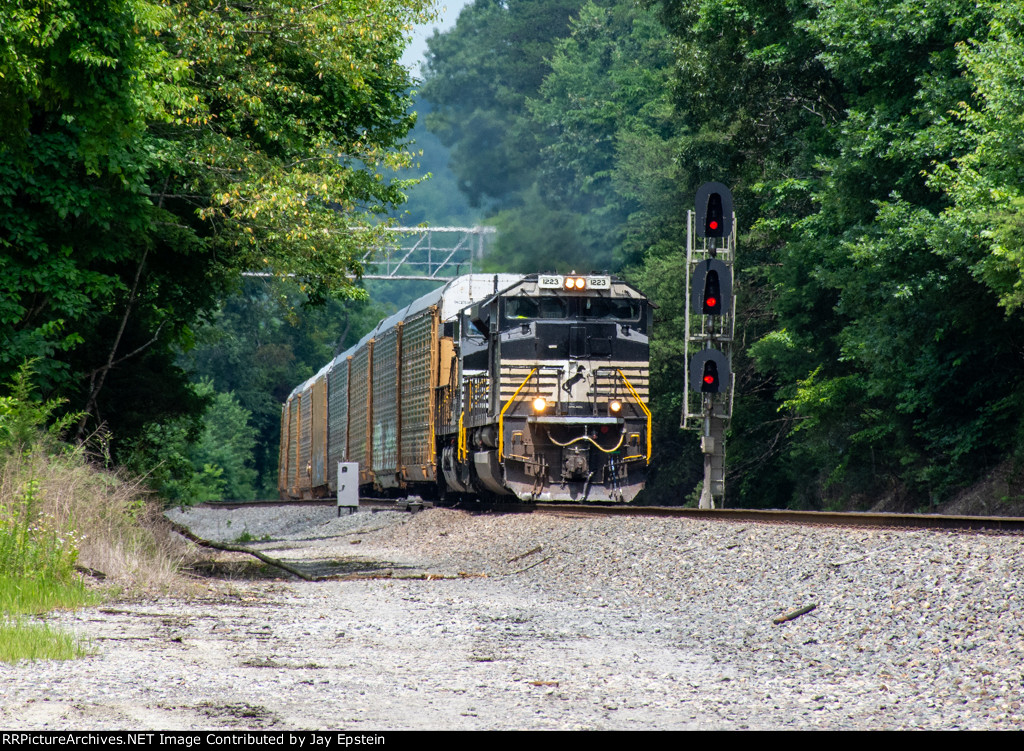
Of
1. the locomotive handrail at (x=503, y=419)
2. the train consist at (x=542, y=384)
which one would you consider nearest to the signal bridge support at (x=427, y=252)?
the train consist at (x=542, y=384)

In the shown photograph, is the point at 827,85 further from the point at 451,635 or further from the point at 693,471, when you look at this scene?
the point at 451,635

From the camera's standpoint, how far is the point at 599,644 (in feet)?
24.6

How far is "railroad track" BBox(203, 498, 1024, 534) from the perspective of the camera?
1002cm

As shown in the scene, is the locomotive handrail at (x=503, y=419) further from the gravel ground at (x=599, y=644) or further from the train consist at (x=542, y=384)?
the gravel ground at (x=599, y=644)

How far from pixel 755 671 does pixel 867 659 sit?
0.73 meters

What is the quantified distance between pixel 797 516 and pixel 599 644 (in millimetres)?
5979

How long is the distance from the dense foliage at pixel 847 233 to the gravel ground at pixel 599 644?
27.5ft

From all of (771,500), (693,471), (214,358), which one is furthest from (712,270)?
(214,358)

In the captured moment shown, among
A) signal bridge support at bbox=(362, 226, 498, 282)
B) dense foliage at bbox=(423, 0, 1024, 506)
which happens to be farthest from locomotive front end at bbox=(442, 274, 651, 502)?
dense foliage at bbox=(423, 0, 1024, 506)

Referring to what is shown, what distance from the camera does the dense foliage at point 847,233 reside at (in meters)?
18.8

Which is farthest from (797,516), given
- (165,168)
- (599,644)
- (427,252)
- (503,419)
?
(427,252)

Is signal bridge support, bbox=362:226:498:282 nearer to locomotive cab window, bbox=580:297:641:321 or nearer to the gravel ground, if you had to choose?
locomotive cab window, bbox=580:297:641:321

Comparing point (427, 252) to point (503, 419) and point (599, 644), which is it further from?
point (599, 644)

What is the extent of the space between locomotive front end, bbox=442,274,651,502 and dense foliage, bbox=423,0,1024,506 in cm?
537
